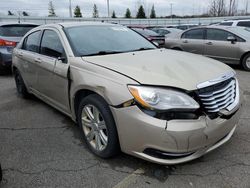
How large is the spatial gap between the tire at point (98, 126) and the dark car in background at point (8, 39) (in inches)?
192

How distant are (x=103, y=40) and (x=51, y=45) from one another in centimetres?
80

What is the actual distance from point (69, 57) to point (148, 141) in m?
1.56

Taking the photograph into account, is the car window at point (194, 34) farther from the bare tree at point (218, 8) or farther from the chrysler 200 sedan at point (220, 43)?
the bare tree at point (218, 8)

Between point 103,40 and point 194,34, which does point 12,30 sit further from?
point 194,34

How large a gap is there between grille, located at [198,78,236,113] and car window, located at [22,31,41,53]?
2933 millimetres

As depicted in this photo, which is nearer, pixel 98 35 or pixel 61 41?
pixel 61 41

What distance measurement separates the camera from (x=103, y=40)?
3557 mm

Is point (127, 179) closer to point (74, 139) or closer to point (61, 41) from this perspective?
point (74, 139)

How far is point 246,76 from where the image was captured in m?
6.86

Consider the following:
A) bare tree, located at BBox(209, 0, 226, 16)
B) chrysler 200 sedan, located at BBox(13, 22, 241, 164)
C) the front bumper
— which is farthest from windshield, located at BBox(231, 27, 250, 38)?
bare tree, located at BBox(209, 0, 226, 16)

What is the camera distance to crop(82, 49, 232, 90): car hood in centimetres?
236

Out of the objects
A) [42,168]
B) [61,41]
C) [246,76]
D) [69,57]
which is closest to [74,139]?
[42,168]

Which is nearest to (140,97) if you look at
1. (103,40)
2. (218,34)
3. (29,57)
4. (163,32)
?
(103,40)

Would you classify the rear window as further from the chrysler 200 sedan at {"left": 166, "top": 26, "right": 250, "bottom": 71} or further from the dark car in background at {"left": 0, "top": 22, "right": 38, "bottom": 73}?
the chrysler 200 sedan at {"left": 166, "top": 26, "right": 250, "bottom": 71}
